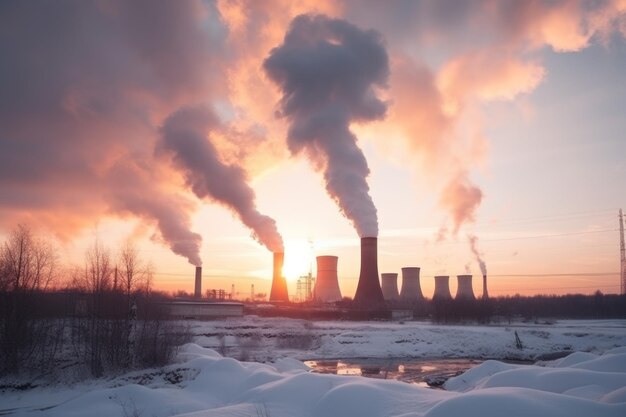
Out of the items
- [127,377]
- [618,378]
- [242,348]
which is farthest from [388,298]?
[618,378]

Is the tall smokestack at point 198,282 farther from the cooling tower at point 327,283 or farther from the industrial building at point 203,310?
the cooling tower at point 327,283

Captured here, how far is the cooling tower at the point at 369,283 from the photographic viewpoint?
38.0 metres

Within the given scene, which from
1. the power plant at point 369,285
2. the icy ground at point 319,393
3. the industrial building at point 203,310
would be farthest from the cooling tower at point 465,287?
the icy ground at point 319,393

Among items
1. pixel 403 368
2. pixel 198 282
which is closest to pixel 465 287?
pixel 198 282

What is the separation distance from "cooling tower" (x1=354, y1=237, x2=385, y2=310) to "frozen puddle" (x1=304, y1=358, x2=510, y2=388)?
15.6 m

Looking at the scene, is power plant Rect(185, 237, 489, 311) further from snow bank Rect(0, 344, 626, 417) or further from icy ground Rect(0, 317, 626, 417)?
snow bank Rect(0, 344, 626, 417)

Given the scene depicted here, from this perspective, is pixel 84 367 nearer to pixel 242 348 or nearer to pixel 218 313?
pixel 242 348

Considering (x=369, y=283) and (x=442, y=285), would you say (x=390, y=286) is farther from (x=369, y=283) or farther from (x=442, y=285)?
(x=369, y=283)

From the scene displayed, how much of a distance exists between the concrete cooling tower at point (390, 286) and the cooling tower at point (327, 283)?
680 centimetres

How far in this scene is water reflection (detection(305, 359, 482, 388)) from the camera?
1666 centimetres

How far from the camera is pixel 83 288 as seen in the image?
874 inches

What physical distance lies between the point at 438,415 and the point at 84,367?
15.1 metres

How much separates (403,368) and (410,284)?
33823 millimetres

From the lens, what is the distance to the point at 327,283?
153 feet
